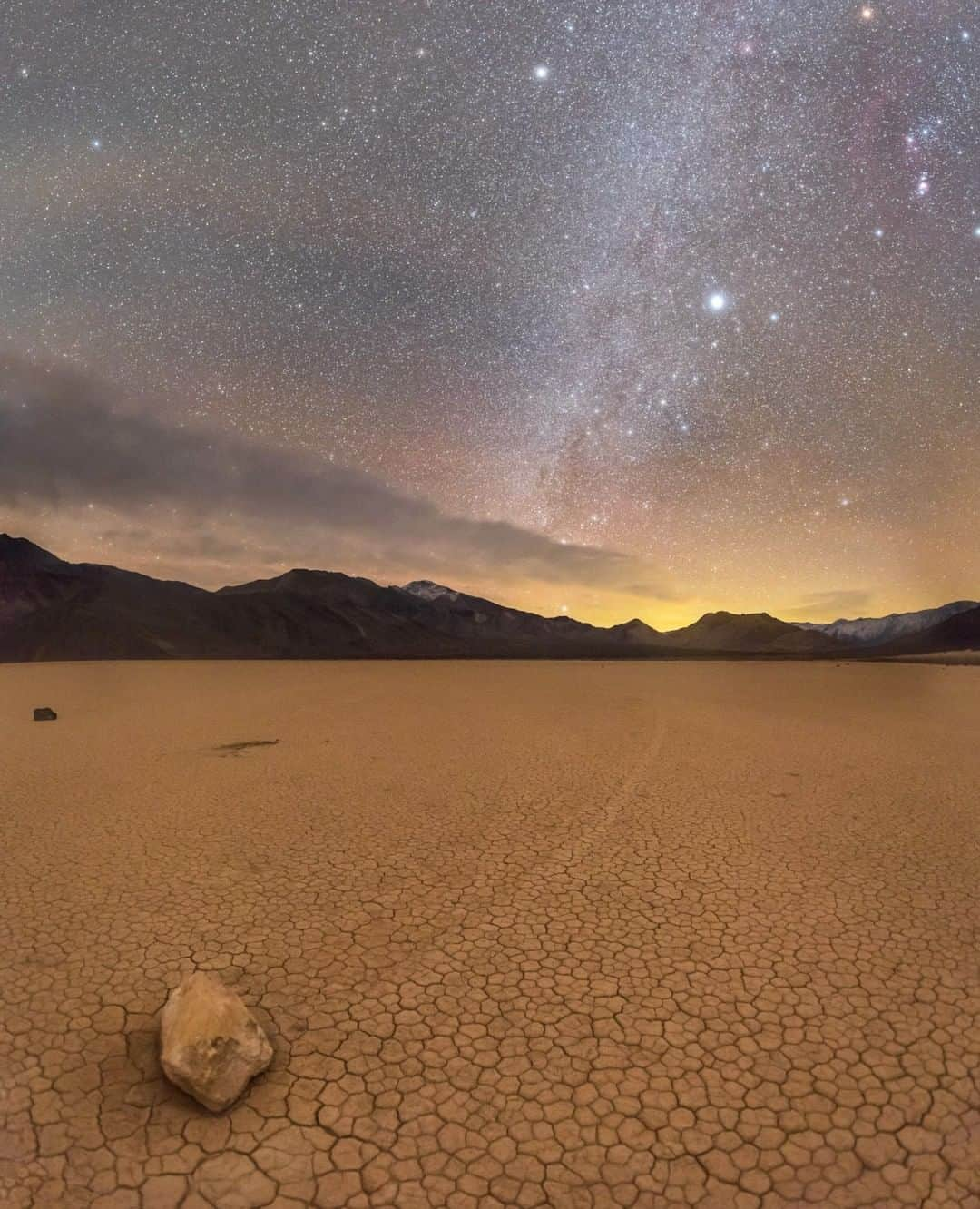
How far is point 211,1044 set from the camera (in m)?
3.86

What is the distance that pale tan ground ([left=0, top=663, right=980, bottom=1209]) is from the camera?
11.5 feet

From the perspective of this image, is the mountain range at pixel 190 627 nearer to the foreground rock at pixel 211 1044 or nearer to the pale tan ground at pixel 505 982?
the pale tan ground at pixel 505 982

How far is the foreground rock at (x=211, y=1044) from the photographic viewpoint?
3.80 meters

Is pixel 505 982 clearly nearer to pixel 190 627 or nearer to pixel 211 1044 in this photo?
pixel 211 1044

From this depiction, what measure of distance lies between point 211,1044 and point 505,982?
2217 mm

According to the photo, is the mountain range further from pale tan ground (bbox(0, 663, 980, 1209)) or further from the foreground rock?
the foreground rock

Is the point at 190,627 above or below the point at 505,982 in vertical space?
above

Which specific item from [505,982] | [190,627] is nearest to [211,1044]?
[505,982]

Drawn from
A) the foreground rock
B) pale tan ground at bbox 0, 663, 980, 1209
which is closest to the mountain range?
pale tan ground at bbox 0, 663, 980, 1209

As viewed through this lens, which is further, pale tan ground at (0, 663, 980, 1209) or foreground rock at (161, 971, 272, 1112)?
foreground rock at (161, 971, 272, 1112)

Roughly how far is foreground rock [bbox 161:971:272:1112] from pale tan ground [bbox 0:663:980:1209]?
15 cm

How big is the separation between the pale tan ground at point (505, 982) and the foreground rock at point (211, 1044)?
153 millimetres

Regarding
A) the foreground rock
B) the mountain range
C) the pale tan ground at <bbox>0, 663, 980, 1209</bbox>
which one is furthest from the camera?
the mountain range

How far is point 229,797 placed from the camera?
10977mm
